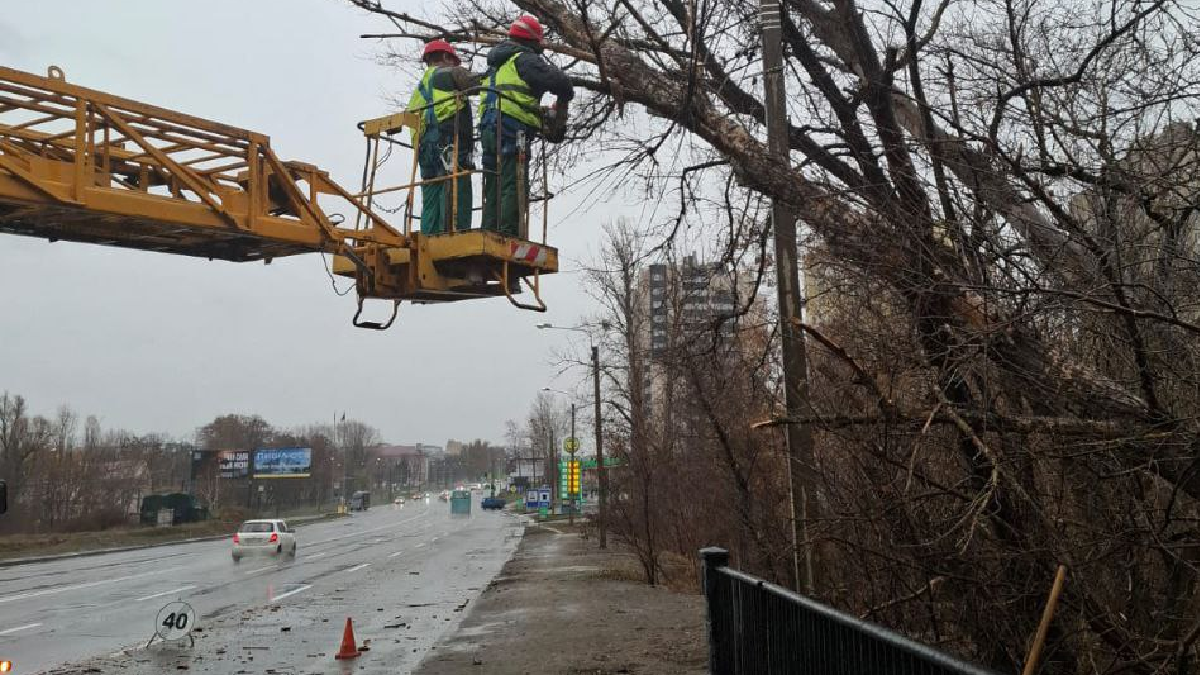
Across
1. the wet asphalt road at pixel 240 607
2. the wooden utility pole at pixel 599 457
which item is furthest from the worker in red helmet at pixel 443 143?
the wooden utility pole at pixel 599 457

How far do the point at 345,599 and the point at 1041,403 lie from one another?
56.2 feet

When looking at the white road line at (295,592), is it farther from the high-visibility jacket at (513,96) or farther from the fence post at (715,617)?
the fence post at (715,617)

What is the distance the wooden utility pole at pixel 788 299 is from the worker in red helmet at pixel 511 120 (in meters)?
1.74

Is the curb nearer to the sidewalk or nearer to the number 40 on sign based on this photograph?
the sidewalk

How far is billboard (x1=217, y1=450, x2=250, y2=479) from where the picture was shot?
7912 centimetres

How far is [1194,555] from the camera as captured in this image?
5430mm

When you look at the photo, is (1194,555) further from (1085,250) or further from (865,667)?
(865,667)

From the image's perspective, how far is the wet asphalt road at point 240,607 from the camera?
12.2 m

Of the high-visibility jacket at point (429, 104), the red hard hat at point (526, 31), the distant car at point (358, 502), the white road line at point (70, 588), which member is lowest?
the white road line at point (70, 588)

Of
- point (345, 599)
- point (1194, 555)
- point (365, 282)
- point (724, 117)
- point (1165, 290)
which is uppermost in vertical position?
point (724, 117)

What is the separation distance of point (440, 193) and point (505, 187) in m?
0.65

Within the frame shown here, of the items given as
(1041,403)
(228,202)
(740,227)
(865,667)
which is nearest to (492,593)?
(740,227)

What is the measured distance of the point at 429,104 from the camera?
8531 millimetres

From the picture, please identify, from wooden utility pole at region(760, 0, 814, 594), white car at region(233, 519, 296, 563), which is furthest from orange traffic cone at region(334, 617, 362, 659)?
white car at region(233, 519, 296, 563)
